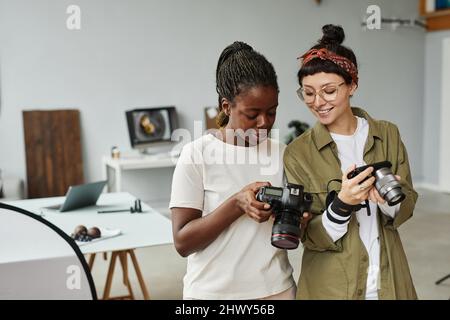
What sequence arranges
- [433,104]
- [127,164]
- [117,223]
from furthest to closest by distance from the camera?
[433,104] → [127,164] → [117,223]

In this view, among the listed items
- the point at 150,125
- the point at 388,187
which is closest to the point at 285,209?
the point at 388,187

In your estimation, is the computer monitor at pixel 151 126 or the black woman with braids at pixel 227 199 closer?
the black woman with braids at pixel 227 199

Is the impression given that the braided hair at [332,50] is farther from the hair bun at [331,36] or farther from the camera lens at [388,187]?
the camera lens at [388,187]

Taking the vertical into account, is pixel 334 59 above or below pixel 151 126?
above

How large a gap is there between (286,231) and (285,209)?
0.03 metres

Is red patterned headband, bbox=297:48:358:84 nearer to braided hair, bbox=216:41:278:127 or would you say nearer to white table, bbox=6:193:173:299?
braided hair, bbox=216:41:278:127

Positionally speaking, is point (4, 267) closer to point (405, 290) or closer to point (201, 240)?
point (201, 240)

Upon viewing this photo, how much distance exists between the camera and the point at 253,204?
716mm

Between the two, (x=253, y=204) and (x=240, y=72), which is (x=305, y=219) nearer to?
(x=253, y=204)

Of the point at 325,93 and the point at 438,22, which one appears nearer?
the point at 325,93

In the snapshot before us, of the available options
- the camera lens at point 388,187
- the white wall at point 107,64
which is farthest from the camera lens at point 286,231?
the white wall at point 107,64

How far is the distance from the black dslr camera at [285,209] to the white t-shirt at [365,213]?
0.19ft

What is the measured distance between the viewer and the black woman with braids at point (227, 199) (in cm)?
80
